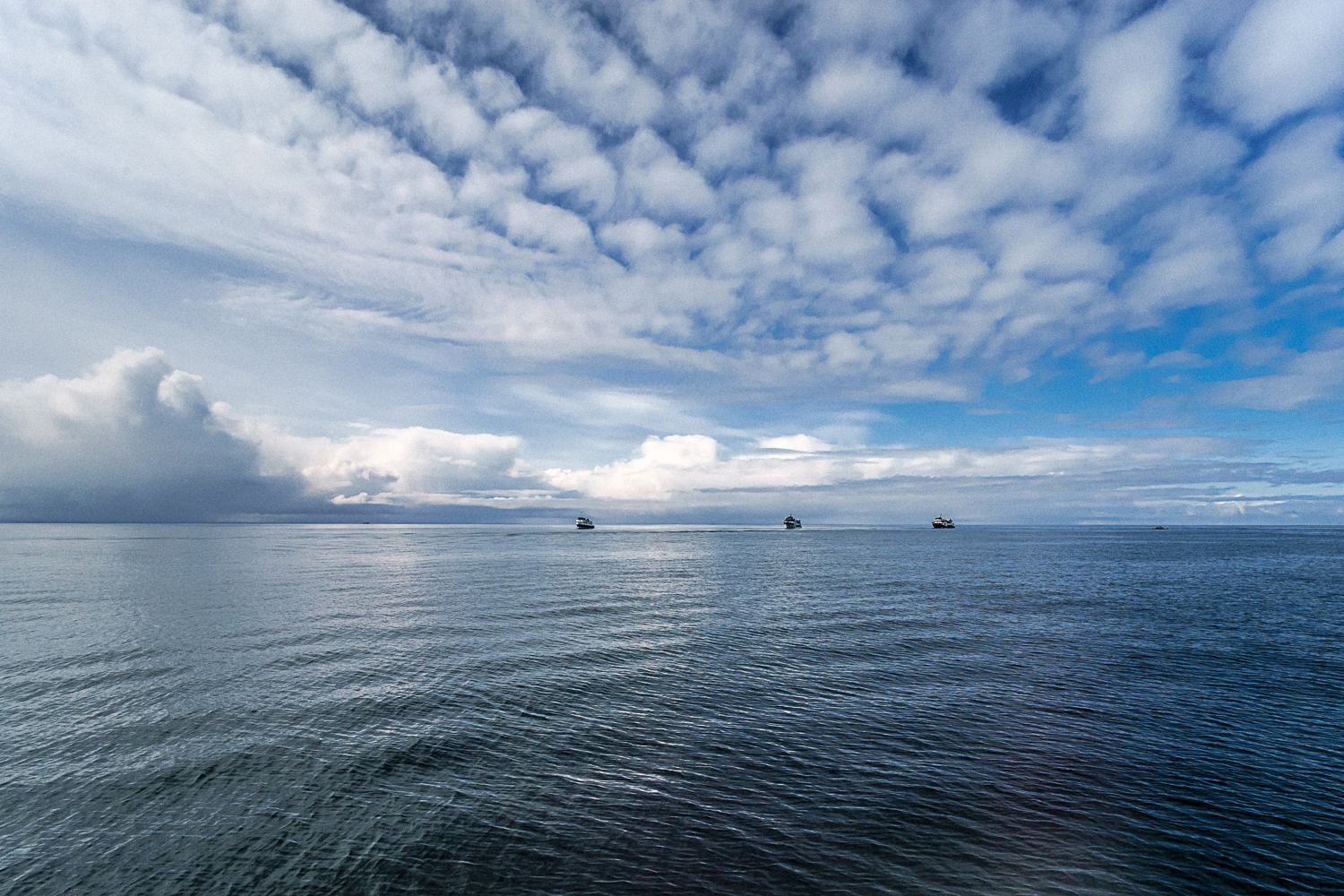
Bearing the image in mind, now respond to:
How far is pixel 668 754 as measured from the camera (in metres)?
20.3

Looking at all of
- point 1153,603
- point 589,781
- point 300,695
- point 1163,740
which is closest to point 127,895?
point 589,781

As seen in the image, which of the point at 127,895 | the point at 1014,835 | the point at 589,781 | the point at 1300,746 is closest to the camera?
→ the point at 127,895

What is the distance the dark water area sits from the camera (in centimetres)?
1418

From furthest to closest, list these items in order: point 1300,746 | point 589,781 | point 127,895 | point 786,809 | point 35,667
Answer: point 35,667 < point 1300,746 < point 589,781 < point 786,809 < point 127,895

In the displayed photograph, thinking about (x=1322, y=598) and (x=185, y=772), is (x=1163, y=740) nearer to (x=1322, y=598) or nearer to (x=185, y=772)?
(x=185, y=772)

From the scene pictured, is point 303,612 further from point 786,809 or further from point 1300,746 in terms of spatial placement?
point 1300,746

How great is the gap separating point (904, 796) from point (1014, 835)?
9.45 feet

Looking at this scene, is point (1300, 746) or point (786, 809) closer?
point (786, 809)

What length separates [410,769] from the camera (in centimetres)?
1916

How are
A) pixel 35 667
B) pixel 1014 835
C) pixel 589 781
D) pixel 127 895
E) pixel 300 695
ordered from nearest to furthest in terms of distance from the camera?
1. pixel 127 895
2. pixel 1014 835
3. pixel 589 781
4. pixel 300 695
5. pixel 35 667

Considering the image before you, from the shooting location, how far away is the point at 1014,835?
50.5 feet

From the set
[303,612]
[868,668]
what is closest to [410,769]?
[868,668]

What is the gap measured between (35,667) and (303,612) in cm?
1833

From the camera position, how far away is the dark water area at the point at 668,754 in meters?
14.2
